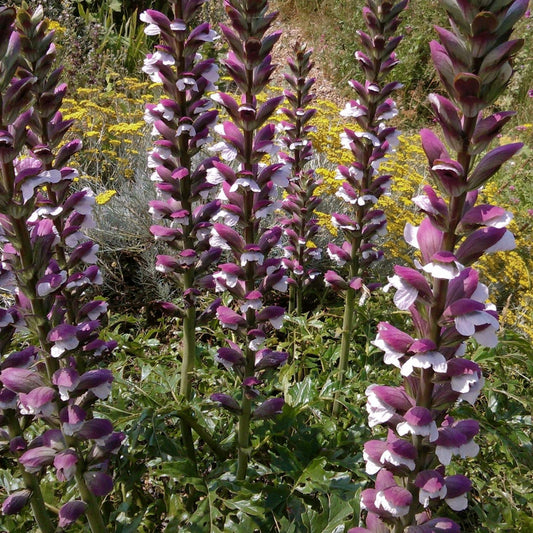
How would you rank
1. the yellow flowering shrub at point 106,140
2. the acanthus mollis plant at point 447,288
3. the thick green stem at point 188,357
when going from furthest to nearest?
the yellow flowering shrub at point 106,140
the thick green stem at point 188,357
the acanthus mollis plant at point 447,288

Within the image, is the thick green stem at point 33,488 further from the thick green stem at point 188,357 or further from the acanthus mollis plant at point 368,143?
the acanthus mollis plant at point 368,143

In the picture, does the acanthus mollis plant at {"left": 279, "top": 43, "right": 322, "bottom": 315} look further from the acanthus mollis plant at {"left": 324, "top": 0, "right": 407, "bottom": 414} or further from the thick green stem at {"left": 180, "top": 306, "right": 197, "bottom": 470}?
the thick green stem at {"left": 180, "top": 306, "right": 197, "bottom": 470}

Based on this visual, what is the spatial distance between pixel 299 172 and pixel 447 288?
7.49 feet

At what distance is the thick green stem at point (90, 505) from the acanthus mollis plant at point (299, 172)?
1.95 meters

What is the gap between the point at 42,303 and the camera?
165 cm

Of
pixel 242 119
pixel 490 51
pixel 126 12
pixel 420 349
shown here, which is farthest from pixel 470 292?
pixel 126 12

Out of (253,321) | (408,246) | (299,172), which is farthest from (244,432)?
(408,246)

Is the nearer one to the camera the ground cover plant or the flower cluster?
the ground cover plant

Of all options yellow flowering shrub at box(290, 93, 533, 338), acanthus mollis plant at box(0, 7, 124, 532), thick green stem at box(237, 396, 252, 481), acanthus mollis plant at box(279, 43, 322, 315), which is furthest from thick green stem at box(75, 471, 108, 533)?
yellow flowering shrub at box(290, 93, 533, 338)

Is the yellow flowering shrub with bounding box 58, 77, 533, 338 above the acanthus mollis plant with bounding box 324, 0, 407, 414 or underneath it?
underneath

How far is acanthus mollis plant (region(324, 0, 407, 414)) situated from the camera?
261cm

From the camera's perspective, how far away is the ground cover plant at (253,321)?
1.29 m

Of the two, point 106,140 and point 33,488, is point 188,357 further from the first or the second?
point 106,140

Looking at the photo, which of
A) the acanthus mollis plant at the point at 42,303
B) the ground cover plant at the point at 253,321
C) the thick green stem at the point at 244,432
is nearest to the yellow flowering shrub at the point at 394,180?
the ground cover plant at the point at 253,321
